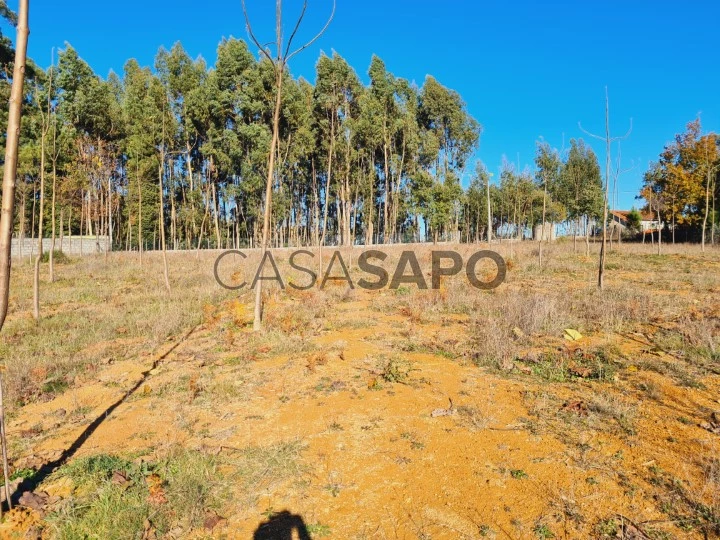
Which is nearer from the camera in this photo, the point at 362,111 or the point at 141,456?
the point at 141,456

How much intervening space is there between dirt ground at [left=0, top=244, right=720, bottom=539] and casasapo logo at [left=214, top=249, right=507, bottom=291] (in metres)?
4.82

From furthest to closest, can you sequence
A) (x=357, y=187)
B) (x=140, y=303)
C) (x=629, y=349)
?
(x=357, y=187)
(x=140, y=303)
(x=629, y=349)

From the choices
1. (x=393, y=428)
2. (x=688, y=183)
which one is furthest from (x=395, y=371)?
(x=688, y=183)

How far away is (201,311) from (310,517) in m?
8.90

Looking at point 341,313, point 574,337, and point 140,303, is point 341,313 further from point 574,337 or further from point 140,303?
point 140,303

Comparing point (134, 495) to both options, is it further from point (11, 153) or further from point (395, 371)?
point (395, 371)

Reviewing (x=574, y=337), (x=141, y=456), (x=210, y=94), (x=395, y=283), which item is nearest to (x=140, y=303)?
(x=395, y=283)

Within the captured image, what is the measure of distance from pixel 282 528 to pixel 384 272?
13.7 m

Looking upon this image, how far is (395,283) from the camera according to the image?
14.7m

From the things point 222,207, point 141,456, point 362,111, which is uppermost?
point 362,111

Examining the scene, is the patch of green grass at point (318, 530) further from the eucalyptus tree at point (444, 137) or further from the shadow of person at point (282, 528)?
the eucalyptus tree at point (444, 137)

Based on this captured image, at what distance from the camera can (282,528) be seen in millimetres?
3170

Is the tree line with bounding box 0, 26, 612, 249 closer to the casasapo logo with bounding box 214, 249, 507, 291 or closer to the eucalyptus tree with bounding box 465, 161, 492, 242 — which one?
the eucalyptus tree with bounding box 465, 161, 492, 242

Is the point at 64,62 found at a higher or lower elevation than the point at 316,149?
higher
